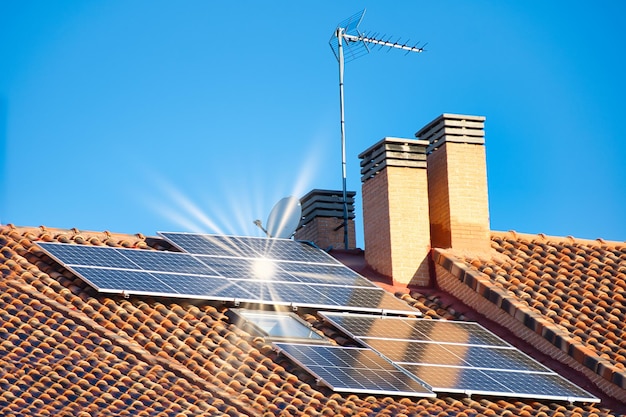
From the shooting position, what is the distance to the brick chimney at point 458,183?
2620 cm

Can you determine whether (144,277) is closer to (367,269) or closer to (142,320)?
(142,320)

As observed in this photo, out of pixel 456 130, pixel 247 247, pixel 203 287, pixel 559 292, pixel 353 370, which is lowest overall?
pixel 353 370

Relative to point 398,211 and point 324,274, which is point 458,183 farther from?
point 324,274

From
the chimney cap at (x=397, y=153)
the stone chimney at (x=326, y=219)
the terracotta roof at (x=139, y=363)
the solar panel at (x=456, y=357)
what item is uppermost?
the chimney cap at (x=397, y=153)

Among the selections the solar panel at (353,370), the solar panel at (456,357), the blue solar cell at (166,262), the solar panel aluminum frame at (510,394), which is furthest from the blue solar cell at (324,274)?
the solar panel aluminum frame at (510,394)

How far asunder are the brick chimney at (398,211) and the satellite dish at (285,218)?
132 centimetres

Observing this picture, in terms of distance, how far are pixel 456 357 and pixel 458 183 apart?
4.83m

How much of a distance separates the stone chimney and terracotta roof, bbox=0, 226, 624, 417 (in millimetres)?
5365

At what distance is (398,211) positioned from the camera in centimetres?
2588

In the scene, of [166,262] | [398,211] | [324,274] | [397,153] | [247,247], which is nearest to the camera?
[166,262]

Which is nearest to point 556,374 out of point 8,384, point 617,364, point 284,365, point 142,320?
point 617,364

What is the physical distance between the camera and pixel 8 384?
18438mm

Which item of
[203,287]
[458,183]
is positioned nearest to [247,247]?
[203,287]

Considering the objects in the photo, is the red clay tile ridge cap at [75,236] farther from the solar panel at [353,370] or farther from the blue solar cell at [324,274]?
the solar panel at [353,370]
